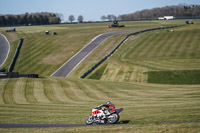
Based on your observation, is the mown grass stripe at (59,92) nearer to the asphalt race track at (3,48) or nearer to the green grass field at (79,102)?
the green grass field at (79,102)

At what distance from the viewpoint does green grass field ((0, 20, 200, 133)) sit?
23.8m

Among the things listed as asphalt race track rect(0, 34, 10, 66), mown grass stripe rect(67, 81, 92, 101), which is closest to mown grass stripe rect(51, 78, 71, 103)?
mown grass stripe rect(67, 81, 92, 101)

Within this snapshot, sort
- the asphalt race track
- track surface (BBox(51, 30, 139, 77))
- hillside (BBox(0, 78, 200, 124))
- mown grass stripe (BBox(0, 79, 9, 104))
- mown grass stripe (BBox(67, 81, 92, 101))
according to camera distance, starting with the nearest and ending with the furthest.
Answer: hillside (BBox(0, 78, 200, 124)), mown grass stripe (BBox(0, 79, 9, 104)), mown grass stripe (BBox(67, 81, 92, 101)), track surface (BBox(51, 30, 139, 77)), the asphalt race track

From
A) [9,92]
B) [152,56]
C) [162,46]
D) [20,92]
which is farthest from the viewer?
[162,46]

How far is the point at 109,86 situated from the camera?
48.9 meters

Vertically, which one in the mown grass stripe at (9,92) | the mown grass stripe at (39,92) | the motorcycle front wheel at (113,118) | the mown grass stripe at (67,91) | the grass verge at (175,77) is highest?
the motorcycle front wheel at (113,118)

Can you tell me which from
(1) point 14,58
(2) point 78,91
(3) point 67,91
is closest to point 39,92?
(3) point 67,91

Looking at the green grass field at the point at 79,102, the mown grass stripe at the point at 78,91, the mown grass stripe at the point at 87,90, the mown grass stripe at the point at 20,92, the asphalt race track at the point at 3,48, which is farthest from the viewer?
the asphalt race track at the point at 3,48

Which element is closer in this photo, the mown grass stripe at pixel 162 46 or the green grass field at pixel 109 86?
the green grass field at pixel 109 86

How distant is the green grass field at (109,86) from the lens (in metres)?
23.8

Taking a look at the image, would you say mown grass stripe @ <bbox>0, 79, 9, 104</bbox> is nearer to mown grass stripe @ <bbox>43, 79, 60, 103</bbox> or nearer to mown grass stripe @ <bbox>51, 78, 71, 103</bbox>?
mown grass stripe @ <bbox>43, 79, 60, 103</bbox>

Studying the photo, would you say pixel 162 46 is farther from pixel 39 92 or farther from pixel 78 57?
pixel 39 92

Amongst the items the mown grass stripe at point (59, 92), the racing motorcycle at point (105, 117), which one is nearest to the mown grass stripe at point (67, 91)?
the mown grass stripe at point (59, 92)

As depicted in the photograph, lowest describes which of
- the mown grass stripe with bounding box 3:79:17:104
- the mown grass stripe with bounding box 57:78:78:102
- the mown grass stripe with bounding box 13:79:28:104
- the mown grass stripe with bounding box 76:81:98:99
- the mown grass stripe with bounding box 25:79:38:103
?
the mown grass stripe with bounding box 76:81:98:99
